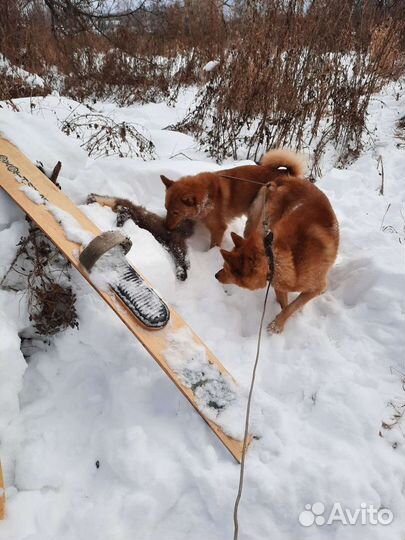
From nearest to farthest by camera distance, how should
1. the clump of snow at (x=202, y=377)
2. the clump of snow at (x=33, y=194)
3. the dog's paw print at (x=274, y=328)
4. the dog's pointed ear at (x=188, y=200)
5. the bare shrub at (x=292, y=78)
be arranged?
the clump of snow at (x=202, y=377)
the clump of snow at (x=33, y=194)
the dog's paw print at (x=274, y=328)
the dog's pointed ear at (x=188, y=200)
the bare shrub at (x=292, y=78)

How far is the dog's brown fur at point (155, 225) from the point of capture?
2480 mm

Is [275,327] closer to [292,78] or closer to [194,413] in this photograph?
[194,413]

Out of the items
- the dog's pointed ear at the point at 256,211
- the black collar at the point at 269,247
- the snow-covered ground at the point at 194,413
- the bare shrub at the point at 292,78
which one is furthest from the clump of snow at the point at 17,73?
the black collar at the point at 269,247

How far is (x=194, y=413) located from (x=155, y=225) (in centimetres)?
146

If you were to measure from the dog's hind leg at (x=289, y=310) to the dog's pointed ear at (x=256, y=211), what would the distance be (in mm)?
785

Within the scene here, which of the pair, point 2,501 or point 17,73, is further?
point 17,73

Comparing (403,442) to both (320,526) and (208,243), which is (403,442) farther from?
(208,243)

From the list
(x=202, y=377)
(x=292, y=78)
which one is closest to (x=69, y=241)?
(x=202, y=377)

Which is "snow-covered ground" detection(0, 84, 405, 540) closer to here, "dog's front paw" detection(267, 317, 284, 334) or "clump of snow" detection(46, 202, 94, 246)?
"dog's front paw" detection(267, 317, 284, 334)

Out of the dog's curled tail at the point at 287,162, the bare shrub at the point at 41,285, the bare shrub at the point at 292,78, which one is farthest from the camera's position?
the bare shrub at the point at 292,78

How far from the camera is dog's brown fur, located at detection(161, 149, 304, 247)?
2.75 meters

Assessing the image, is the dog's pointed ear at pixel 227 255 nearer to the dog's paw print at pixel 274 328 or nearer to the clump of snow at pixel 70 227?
the dog's paw print at pixel 274 328

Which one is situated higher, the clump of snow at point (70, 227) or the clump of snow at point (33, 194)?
the clump of snow at point (33, 194)

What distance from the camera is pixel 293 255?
2111 mm
